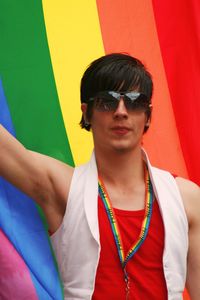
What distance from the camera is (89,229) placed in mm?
2754

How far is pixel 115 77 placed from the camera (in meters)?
2.93

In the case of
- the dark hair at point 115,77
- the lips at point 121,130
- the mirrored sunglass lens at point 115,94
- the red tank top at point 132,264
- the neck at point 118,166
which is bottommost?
the red tank top at point 132,264

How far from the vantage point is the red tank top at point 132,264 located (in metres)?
2.77

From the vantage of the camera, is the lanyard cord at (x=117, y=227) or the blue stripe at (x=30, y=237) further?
the blue stripe at (x=30, y=237)

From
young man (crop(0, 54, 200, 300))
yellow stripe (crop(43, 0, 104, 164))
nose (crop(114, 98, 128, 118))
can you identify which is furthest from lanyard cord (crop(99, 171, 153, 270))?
yellow stripe (crop(43, 0, 104, 164))

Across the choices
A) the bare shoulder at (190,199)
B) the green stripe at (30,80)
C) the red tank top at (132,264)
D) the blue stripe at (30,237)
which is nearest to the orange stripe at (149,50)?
the green stripe at (30,80)

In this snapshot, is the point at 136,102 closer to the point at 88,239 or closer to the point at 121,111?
the point at 121,111

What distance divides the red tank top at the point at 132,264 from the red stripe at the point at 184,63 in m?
1.07

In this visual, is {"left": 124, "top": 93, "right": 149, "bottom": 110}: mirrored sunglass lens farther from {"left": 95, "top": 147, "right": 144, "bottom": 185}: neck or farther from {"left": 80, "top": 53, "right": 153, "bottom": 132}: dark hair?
{"left": 95, "top": 147, "right": 144, "bottom": 185}: neck

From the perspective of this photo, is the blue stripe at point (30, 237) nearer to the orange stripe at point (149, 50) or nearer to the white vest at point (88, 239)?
the white vest at point (88, 239)

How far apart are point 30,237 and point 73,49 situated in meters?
1.13

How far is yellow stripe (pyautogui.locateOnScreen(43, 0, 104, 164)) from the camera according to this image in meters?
3.66

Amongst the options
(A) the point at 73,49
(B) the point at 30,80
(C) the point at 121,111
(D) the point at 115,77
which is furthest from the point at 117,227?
(A) the point at 73,49

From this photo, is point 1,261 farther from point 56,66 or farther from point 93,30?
point 93,30
